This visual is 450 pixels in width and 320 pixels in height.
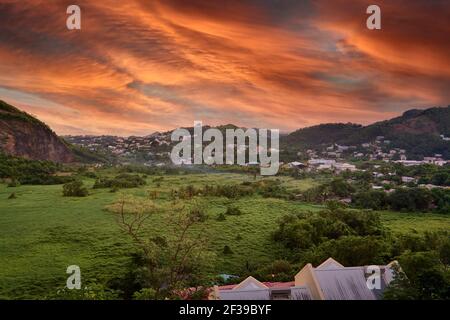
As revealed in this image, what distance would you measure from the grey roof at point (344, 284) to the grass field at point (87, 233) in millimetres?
5129

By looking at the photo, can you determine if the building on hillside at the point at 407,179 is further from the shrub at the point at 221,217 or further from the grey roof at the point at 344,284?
the grey roof at the point at 344,284

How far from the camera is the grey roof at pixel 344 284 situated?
941 cm

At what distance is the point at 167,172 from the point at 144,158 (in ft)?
23.1

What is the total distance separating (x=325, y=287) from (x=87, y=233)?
10.9 m

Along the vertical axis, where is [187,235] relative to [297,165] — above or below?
below

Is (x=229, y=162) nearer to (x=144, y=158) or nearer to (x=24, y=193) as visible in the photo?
(x=144, y=158)

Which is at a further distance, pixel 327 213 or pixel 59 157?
pixel 59 157

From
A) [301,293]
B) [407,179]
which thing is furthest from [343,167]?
[301,293]

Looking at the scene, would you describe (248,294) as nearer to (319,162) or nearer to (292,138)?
(319,162)

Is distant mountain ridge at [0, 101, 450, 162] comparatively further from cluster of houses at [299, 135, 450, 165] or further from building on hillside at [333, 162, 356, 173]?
building on hillside at [333, 162, 356, 173]

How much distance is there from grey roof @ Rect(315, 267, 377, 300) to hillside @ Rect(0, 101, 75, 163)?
27.7 metres

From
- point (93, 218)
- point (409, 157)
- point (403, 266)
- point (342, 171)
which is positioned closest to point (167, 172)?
point (342, 171)

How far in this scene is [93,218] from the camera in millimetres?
19406

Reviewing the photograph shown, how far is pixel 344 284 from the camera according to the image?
9.64 m
